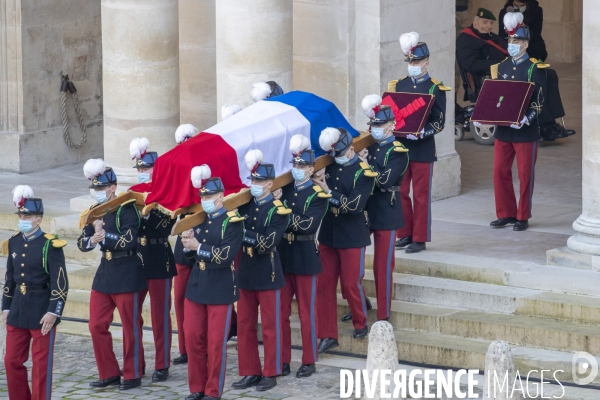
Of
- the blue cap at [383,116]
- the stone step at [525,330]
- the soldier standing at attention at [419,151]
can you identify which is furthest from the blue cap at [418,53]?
the stone step at [525,330]

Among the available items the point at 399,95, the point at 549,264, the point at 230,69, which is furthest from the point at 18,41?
the point at 549,264

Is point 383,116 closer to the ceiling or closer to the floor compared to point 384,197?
closer to the ceiling

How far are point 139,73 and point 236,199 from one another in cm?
389

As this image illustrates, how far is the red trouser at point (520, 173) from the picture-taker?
44.9 feet

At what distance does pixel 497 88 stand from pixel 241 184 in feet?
9.24

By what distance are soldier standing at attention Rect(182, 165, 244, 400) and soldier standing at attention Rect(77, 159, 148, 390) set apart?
60 cm

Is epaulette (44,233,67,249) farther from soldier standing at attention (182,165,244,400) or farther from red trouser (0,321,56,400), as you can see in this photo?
soldier standing at attention (182,165,244,400)

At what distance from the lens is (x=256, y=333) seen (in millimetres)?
11609

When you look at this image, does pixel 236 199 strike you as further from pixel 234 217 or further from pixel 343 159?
pixel 343 159

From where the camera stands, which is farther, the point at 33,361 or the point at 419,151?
the point at 419,151

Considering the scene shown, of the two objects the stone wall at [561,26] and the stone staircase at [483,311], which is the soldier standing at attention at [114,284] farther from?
the stone wall at [561,26]

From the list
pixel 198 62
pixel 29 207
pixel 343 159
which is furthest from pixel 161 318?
pixel 198 62

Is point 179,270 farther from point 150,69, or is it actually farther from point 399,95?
point 150,69

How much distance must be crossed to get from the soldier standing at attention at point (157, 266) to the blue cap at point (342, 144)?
1.35 metres
